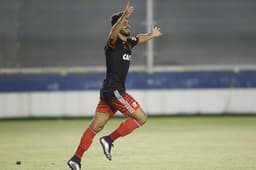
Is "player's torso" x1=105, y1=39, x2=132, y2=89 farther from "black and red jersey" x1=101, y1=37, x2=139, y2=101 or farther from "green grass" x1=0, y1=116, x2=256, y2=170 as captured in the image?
"green grass" x1=0, y1=116, x2=256, y2=170

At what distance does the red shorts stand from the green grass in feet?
2.61

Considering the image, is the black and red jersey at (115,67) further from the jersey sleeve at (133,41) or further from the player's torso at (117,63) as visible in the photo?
the jersey sleeve at (133,41)

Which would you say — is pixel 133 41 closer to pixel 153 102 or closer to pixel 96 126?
pixel 96 126

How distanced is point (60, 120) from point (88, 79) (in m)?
1.25

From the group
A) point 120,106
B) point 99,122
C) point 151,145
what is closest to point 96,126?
point 99,122

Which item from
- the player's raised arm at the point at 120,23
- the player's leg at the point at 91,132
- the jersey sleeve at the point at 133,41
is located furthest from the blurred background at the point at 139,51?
the player's raised arm at the point at 120,23

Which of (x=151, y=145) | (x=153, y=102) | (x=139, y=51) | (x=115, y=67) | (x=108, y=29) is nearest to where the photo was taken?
(x=115, y=67)

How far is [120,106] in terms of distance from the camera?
974cm

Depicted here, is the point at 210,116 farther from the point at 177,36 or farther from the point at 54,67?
A: the point at 54,67

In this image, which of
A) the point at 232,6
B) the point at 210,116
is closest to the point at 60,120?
the point at 210,116

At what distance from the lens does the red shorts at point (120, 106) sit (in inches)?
383

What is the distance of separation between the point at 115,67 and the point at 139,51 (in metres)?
9.75

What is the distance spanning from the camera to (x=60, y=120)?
18922 mm

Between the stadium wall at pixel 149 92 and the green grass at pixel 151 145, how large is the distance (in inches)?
13.6
